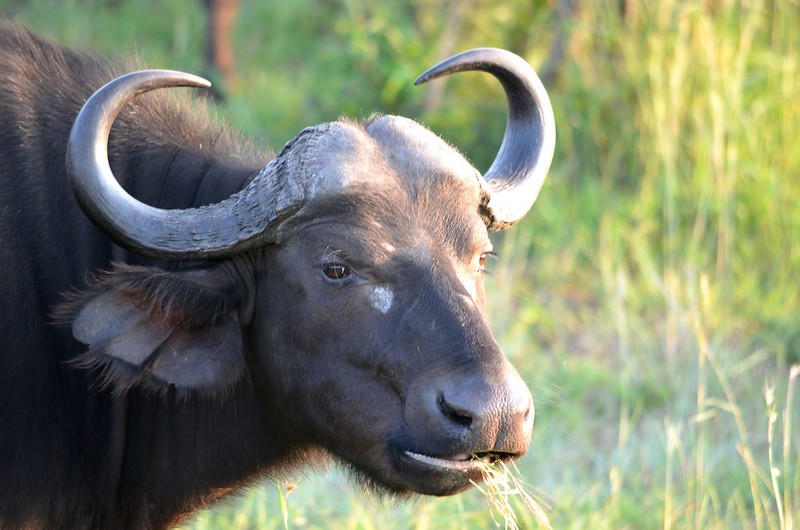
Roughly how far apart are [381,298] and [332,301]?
172 millimetres

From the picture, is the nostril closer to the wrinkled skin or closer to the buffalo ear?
the wrinkled skin

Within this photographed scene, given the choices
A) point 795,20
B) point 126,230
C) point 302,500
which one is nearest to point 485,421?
point 126,230

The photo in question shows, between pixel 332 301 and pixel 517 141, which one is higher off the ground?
pixel 517 141

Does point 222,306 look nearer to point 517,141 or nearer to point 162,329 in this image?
point 162,329

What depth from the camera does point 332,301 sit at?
370 cm

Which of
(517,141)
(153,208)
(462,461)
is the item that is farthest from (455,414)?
(517,141)

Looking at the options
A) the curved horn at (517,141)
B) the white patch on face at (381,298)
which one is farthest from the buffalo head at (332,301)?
the curved horn at (517,141)

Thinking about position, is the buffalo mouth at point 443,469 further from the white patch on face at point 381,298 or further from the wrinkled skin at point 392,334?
the white patch on face at point 381,298

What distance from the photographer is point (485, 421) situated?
3.34 metres

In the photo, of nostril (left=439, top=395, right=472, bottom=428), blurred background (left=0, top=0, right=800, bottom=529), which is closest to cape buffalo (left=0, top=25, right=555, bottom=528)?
nostril (left=439, top=395, right=472, bottom=428)

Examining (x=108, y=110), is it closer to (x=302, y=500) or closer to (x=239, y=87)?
(x=302, y=500)

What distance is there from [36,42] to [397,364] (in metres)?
1.95

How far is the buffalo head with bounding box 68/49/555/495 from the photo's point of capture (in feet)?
11.4

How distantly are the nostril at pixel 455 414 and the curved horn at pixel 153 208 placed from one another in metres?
0.82
